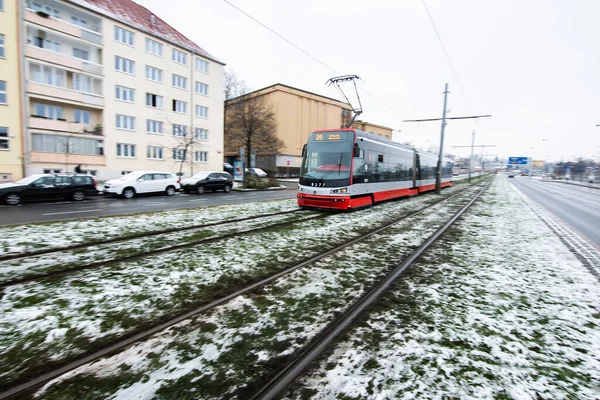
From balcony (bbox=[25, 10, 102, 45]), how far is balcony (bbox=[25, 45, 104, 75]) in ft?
6.70

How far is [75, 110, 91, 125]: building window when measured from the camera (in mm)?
25527

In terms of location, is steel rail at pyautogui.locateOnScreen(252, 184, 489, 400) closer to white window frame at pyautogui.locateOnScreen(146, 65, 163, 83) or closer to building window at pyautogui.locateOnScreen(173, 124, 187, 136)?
building window at pyautogui.locateOnScreen(173, 124, 187, 136)

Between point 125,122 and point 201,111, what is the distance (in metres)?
8.87

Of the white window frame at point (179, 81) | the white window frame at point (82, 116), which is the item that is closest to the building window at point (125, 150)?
the white window frame at point (82, 116)

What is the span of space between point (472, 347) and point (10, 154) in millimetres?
29159

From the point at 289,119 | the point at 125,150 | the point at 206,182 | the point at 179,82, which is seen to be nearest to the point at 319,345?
the point at 206,182

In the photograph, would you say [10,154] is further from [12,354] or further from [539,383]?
[539,383]

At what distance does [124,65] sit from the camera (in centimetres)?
2775

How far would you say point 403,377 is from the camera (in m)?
2.37

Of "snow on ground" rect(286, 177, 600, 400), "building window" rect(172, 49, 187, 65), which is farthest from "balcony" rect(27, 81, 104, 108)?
"snow on ground" rect(286, 177, 600, 400)

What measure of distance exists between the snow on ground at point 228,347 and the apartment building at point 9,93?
26.1 m

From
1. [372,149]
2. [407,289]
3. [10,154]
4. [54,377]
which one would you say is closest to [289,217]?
[372,149]

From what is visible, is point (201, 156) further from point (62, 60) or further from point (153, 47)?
point (62, 60)

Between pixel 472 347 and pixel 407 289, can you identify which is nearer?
pixel 472 347
